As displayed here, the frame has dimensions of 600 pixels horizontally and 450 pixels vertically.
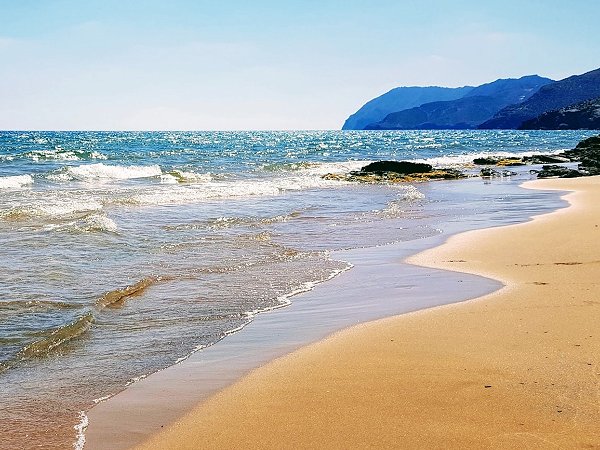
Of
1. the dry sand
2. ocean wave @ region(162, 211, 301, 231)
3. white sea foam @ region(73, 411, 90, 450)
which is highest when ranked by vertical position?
the dry sand

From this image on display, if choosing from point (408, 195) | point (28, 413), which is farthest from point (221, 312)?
point (408, 195)

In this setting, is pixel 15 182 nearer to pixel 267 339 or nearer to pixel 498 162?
pixel 267 339

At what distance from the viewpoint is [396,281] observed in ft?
30.0

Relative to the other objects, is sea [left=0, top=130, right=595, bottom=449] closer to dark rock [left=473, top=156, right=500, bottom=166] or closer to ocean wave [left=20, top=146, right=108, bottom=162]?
dark rock [left=473, top=156, right=500, bottom=166]

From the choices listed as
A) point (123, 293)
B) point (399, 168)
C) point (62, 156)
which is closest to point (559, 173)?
point (399, 168)

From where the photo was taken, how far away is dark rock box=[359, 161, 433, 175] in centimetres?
Answer: 3622

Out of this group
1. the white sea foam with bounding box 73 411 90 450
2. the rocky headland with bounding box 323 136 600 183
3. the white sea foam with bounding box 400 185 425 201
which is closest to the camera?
the white sea foam with bounding box 73 411 90 450

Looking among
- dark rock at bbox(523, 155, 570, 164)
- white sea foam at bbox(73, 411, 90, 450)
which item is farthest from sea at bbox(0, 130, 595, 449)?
dark rock at bbox(523, 155, 570, 164)

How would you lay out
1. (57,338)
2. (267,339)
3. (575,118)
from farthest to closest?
1. (575,118)
2. (57,338)
3. (267,339)

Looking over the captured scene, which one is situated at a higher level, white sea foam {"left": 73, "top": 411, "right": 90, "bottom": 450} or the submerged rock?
the submerged rock

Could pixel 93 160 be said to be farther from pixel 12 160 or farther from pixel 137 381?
pixel 137 381

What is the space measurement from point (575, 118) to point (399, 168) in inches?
5651

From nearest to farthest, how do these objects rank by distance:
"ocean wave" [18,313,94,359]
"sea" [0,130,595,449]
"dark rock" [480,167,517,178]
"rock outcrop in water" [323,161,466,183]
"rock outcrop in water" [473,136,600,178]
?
"sea" [0,130,595,449] → "ocean wave" [18,313,94,359] → "rock outcrop in water" [473,136,600,178] → "rock outcrop in water" [323,161,466,183] → "dark rock" [480,167,517,178]

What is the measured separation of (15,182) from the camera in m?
30.2
